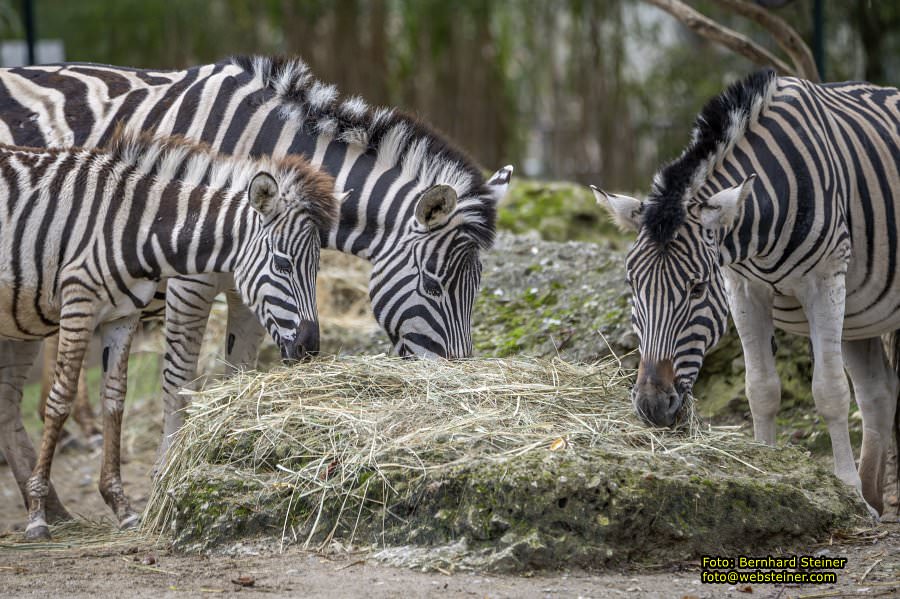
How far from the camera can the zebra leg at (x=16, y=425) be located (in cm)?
663

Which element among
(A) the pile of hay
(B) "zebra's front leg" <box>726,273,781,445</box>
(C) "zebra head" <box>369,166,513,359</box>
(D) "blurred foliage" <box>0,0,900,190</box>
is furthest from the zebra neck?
(D) "blurred foliage" <box>0,0,900,190</box>

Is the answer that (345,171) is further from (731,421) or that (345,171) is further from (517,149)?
(517,149)

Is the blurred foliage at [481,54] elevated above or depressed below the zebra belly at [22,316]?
above

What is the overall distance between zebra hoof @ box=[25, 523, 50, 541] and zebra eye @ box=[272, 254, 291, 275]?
1.99 m

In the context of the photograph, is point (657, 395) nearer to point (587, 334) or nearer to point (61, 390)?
point (587, 334)

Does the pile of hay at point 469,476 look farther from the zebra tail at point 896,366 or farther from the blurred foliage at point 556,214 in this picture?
the blurred foliage at point 556,214

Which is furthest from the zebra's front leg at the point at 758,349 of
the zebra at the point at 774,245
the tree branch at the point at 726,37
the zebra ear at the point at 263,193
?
→ the tree branch at the point at 726,37

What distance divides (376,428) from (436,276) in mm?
1312

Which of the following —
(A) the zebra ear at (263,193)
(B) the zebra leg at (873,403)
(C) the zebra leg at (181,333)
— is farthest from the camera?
(B) the zebra leg at (873,403)

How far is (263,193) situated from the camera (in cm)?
561

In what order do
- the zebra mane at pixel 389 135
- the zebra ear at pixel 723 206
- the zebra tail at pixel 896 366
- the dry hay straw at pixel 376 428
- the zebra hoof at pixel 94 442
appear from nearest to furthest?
the dry hay straw at pixel 376 428 < the zebra ear at pixel 723 206 < the zebra mane at pixel 389 135 < the zebra tail at pixel 896 366 < the zebra hoof at pixel 94 442

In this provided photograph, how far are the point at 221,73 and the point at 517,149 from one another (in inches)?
449

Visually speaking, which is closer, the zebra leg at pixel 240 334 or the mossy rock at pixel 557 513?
the mossy rock at pixel 557 513

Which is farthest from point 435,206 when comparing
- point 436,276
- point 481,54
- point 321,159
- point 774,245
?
point 481,54
